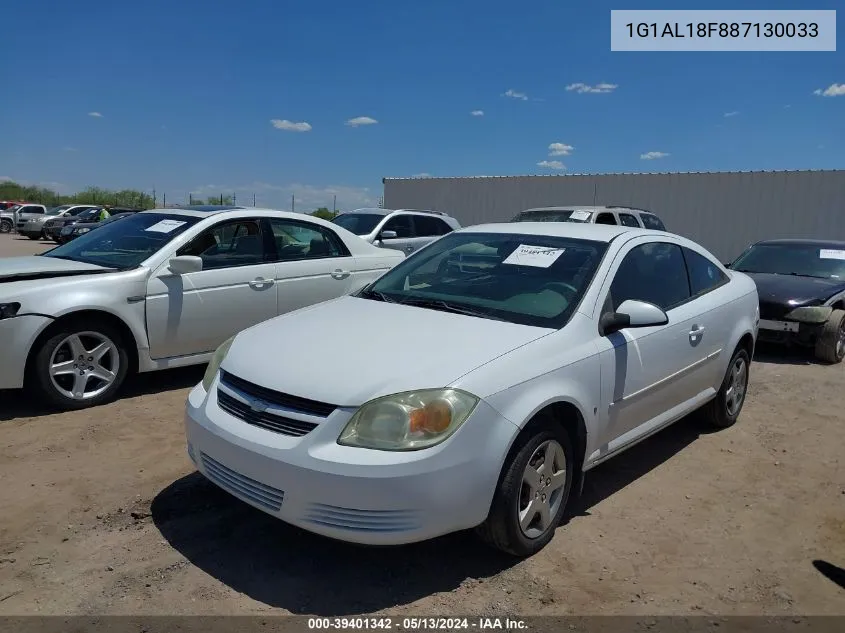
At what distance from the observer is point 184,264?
535 centimetres

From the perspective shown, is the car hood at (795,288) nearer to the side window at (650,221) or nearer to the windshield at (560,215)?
the windshield at (560,215)

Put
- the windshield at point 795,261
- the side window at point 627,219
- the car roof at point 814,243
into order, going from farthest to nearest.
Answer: the side window at point 627,219 < the car roof at point 814,243 < the windshield at point 795,261

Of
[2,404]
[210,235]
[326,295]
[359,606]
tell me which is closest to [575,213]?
[326,295]

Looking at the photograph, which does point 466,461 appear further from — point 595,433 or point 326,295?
point 326,295

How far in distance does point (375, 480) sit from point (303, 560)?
2.55 feet

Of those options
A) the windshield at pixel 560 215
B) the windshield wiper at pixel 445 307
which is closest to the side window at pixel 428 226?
the windshield at pixel 560 215

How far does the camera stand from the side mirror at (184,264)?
5.34m

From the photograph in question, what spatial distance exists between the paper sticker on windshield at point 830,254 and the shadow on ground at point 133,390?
797 cm

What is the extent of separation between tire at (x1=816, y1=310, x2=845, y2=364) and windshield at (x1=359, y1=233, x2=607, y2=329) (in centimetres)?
514

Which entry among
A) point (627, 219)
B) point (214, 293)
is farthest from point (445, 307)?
point (627, 219)

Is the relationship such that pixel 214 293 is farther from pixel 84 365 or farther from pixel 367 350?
pixel 367 350

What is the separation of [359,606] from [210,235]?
4010 millimetres

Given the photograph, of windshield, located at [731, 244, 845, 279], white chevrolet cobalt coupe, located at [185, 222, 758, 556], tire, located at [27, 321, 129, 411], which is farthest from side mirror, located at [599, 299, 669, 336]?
windshield, located at [731, 244, 845, 279]

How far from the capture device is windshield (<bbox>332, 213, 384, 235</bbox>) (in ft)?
38.7
